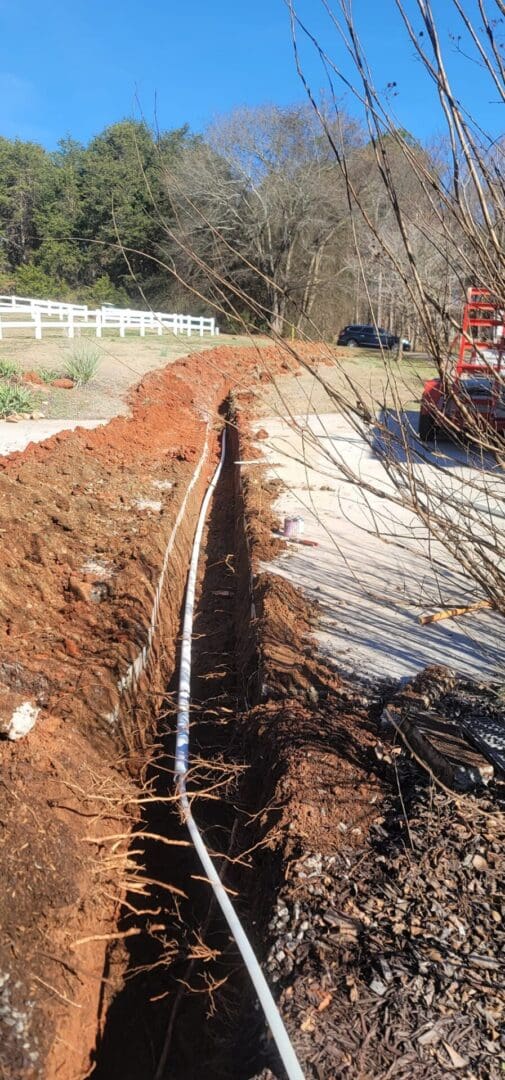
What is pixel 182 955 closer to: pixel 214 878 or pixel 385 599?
pixel 214 878

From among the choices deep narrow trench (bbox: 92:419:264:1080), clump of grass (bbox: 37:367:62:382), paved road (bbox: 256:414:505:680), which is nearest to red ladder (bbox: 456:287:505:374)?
paved road (bbox: 256:414:505:680)

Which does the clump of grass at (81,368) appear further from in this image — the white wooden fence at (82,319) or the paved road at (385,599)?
the paved road at (385,599)

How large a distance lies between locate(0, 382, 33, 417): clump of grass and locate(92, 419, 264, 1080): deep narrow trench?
8.66 m

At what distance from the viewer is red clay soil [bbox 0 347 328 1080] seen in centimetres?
303

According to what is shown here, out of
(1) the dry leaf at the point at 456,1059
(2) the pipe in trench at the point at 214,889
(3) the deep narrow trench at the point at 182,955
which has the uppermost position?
(1) the dry leaf at the point at 456,1059

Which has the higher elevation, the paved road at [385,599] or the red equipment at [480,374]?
the red equipment at [480,374]

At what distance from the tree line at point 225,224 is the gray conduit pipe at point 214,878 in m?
2.23

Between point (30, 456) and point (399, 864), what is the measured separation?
796 centimetres

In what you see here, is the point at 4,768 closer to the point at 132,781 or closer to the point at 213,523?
the point at 132,781

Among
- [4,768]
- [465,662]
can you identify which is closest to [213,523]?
[465,662]

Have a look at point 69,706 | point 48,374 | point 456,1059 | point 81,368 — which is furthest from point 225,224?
point 456,1059

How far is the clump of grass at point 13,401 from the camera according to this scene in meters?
13.0

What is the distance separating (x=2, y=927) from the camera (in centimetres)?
302

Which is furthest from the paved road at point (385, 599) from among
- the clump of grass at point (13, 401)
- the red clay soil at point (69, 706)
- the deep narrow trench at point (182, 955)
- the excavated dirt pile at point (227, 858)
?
the clump of grass at point (13, 401)
